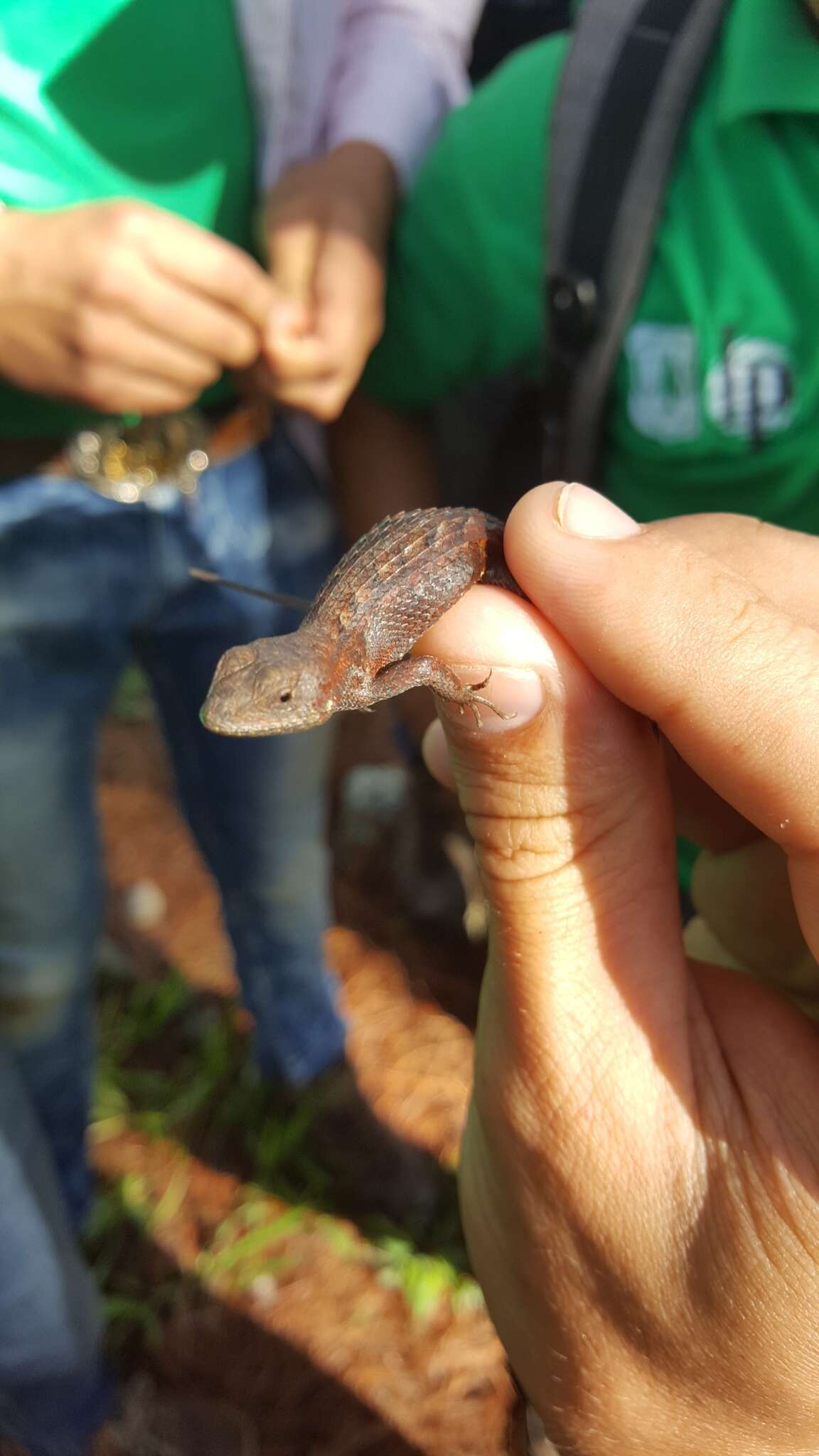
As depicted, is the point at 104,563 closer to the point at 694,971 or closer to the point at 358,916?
the point at 694,971

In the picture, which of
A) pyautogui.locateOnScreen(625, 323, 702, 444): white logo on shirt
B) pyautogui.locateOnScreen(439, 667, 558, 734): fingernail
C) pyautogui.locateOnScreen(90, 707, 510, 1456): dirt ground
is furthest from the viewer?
pyautogui.locateOnScreen(90, 707, 510, 1456): dirt ground

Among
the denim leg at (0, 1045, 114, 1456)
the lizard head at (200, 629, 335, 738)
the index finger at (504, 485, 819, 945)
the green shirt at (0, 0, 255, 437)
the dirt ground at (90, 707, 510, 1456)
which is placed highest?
the green shirt at (0, 0, 255, 437)

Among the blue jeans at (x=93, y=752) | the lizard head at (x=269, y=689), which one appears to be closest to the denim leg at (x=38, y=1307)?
the blue jeans at (x=93, y=752)

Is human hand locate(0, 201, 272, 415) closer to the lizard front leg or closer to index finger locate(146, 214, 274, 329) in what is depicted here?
index finger locate(146, 214, 274, 329)

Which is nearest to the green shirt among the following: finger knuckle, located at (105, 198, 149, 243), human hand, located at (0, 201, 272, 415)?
human hand, located at (0, 201, 272, 415)

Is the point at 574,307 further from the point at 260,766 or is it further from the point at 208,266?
the point at 260,766

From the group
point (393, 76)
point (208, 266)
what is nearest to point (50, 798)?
point (208, 266)


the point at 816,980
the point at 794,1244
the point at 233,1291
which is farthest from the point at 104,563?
the point at 233,1291
